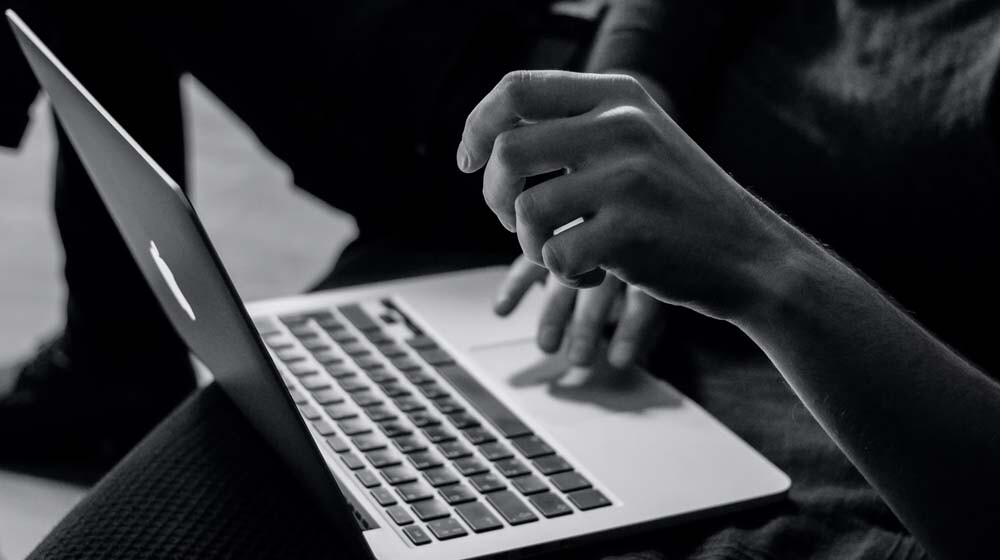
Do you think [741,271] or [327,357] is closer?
[741,271]

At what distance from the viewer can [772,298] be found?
1.89 feet

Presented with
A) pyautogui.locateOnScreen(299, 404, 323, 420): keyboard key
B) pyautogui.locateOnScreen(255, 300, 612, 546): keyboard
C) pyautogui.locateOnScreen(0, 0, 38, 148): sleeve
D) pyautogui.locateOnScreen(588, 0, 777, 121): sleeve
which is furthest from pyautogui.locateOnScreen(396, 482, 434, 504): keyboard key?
pyautogui.locateOnScreen(0, 0, 38, 148): sleeve

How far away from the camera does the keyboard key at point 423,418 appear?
0.77 meters

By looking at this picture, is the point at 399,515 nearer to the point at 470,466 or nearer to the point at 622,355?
the point at 470,466

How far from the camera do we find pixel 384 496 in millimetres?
677

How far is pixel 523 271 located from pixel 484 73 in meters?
0.31

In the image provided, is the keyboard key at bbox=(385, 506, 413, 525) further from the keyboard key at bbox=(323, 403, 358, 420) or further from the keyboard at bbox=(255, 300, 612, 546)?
the keyboard key at bbox=(323, 403, 358, 420)

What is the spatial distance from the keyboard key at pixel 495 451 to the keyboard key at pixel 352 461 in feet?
0.27

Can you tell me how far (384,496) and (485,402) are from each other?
14 cm

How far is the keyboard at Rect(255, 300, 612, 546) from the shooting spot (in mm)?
672

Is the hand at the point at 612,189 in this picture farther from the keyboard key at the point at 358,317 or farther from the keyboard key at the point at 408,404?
the keyboard key at the point at 358,317

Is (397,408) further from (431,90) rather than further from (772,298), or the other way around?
(431,90)

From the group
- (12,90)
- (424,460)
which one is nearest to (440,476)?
(424,460)

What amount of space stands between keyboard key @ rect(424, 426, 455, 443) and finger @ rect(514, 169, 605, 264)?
0.24m
